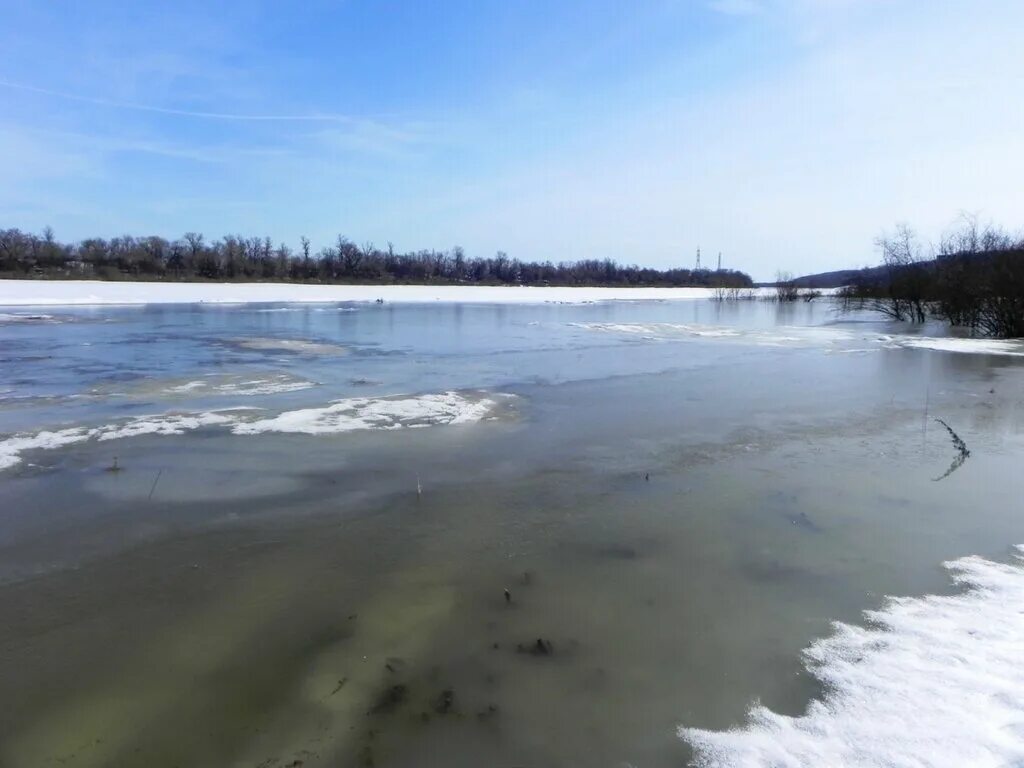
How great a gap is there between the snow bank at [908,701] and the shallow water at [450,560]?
131 millimetres

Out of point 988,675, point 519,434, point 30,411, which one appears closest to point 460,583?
point 988,675

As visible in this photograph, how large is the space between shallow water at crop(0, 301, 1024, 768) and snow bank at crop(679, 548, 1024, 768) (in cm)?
13

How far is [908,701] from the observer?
266cm

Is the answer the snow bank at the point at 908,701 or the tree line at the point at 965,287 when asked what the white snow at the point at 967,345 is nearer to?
the tree line at the point at 965,287

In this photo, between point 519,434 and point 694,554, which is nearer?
point 694,554

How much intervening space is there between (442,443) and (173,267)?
75.1 m

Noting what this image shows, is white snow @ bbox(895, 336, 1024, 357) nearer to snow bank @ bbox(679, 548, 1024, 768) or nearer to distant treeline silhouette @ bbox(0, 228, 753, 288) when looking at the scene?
snow bank @ bbox(679, 548, 1024, 768)

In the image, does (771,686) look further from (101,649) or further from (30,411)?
(30,411)

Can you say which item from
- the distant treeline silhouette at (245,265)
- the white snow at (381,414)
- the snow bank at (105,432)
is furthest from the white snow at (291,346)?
the distant treeline silhouette at (245,265)

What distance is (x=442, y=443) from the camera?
6719mm

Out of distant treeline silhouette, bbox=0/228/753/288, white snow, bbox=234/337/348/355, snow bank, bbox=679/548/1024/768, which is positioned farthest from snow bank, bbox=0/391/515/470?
distant treeline silhouette, bbox=0/228/753/288

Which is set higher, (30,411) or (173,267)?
(173,267)

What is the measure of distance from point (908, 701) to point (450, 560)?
2445 mm

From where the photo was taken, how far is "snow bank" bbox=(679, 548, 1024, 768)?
2.37 m
